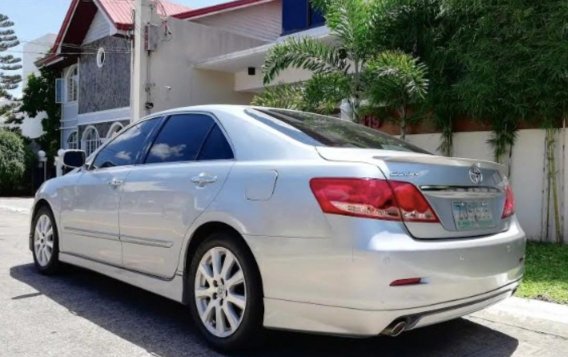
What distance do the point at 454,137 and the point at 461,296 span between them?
6456 millimetres

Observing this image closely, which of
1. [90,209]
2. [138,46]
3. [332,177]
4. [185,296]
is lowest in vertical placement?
[185,296]

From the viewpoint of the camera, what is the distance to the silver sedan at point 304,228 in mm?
3010

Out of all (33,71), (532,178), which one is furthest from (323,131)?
(33,71)

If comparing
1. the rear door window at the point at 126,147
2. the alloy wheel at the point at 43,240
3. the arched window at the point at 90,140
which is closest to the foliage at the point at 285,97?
the rear door window at the point at 126,147

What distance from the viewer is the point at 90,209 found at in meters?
4.95

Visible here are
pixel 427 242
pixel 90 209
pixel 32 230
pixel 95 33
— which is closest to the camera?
pixel 427 242

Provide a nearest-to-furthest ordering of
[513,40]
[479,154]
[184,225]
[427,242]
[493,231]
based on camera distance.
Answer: [427,242], [493,231], [184,225], [513,40], [479,154]

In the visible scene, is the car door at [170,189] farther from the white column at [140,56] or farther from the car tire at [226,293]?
the white column at [140,56]

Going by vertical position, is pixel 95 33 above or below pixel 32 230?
above

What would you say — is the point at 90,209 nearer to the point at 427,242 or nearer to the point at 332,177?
the point at 332,177

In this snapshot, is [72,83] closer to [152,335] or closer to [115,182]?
[115,182]

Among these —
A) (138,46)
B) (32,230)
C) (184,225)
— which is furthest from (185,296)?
(138,46)

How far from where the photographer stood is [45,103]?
24.2m

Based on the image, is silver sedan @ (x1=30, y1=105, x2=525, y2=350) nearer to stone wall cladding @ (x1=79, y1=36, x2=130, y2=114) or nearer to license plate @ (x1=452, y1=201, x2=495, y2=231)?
license plate @ (x1=452, y1=201, x2=495, y2=231)
